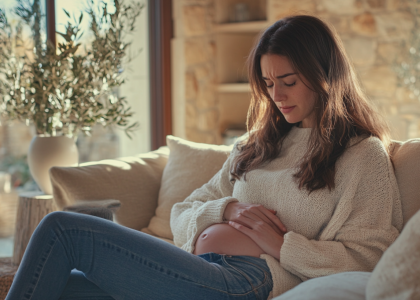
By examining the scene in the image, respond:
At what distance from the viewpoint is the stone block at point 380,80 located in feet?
11.1

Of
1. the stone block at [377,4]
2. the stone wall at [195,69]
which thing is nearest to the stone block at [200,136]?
the stone wall at [195,69]

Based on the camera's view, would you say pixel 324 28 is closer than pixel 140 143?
Yes

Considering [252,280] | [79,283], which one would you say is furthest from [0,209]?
[252,280]

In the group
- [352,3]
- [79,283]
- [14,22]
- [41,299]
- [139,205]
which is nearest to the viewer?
[41,299]

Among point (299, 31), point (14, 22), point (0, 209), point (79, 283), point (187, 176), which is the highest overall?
point (14, 22)

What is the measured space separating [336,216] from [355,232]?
0.07 m

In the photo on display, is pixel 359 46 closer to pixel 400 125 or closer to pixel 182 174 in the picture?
pixel 400 125

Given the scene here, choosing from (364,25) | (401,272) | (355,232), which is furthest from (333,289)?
(364,25)

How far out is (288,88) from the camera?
1.58 meters

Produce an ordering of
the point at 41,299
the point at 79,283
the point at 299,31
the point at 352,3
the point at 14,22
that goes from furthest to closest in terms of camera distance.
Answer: the point at 352,3, the point at 14,22, the point at 299,31, the point at 79,283, the point at 41,299

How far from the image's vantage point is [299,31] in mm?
1555

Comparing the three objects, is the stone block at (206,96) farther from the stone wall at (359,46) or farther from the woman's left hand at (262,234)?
the woman's left hand at (262,234)

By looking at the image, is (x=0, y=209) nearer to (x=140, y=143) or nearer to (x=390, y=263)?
(x=140, y=143)

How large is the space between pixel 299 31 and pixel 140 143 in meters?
2.08
